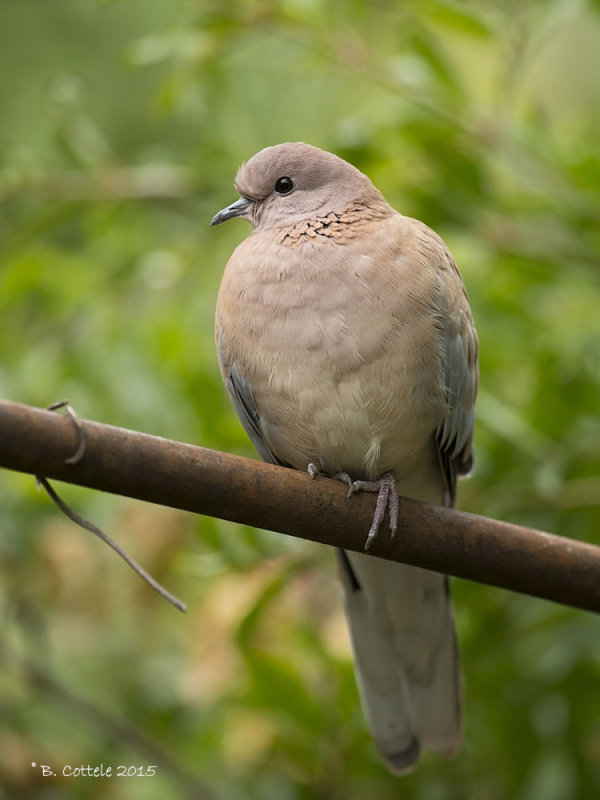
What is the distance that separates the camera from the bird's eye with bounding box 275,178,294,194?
99.4 inches

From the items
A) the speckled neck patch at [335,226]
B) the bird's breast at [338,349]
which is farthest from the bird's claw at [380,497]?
the speckled neck patch at [335,226]

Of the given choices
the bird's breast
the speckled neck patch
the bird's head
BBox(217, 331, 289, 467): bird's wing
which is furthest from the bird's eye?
BBox(217, 331, 289, 467): bird's wing

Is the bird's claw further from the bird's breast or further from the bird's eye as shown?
the bird's eye

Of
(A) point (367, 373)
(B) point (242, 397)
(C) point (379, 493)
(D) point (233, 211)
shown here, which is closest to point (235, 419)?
(B) point (242, 397)

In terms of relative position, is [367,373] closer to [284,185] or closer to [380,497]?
[380,497]

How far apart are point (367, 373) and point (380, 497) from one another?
0.28 m

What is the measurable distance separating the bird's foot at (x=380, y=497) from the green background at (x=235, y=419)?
47 centimetres

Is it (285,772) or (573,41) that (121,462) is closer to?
(285,772)

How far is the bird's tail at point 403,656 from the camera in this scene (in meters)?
2.47

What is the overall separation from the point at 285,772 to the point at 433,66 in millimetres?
1934

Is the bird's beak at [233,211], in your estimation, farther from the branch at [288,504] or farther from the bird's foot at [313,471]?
the branch at [288,504]

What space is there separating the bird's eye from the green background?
323mm

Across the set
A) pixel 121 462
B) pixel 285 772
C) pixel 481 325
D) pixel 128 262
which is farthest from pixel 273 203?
pixel 285 772

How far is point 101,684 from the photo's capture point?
3.40 meters
